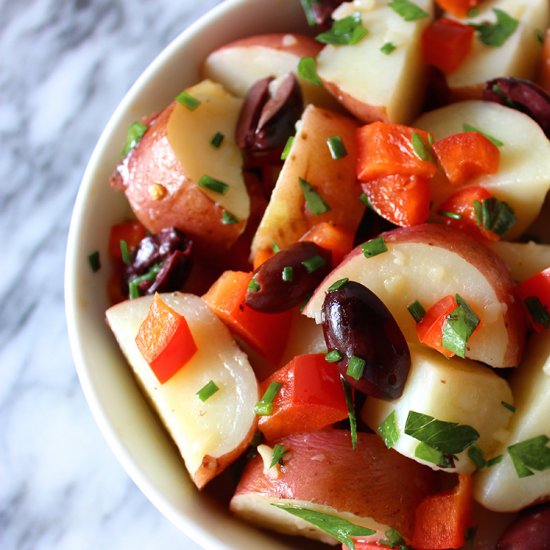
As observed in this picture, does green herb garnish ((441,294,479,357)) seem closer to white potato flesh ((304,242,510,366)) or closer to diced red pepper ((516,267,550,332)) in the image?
white potato flesh ((304,242,510,366))

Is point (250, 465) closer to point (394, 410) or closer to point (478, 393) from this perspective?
point (394, 410)

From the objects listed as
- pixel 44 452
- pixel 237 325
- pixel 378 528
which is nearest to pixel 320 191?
pixel 237 325

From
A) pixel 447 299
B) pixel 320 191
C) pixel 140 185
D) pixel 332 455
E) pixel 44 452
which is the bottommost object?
pixel 44 452

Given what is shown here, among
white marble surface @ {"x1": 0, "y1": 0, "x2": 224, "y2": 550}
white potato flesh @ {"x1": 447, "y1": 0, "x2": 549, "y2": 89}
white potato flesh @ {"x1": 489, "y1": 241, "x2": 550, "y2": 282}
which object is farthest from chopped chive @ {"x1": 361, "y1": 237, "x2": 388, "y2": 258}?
white marble surface @ {"x1": 0, "y1": 0, "x2": 224, "y2": 550}

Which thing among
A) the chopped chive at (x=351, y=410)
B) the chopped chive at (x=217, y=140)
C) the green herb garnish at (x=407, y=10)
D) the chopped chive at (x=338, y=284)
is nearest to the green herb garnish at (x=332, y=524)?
the chopped chive at (x=351, y=410)

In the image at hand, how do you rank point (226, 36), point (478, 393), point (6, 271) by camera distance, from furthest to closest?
point (6, 271) < point (226, 36) < point (478, 393)
